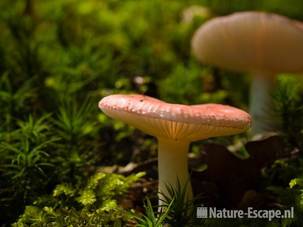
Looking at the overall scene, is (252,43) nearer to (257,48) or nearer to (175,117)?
(257,48)

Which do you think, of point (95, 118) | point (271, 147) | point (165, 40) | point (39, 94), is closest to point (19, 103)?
point (39, 94)

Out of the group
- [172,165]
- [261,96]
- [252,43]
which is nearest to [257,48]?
[252,43]

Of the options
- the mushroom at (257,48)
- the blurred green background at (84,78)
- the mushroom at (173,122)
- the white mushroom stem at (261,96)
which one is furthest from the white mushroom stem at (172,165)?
the white mushroom stem at (261,96)

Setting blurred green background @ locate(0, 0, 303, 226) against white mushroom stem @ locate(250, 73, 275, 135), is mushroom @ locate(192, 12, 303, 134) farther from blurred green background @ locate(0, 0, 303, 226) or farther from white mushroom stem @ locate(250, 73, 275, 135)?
blurred green background @ locate(0, 0, 303, 226)

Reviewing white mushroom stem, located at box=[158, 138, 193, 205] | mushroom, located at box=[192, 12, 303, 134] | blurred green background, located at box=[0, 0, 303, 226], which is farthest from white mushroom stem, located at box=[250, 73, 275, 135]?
white mushroom stem, located at box=[158, 138, 193, 205]

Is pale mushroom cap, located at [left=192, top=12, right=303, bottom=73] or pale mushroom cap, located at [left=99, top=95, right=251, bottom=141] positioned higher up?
pale mushroom cap, located at [left=192, top=12, right=303, bottom=73]

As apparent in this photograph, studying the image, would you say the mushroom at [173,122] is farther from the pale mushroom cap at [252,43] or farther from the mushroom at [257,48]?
the pale mushroom cap at [252,43]
